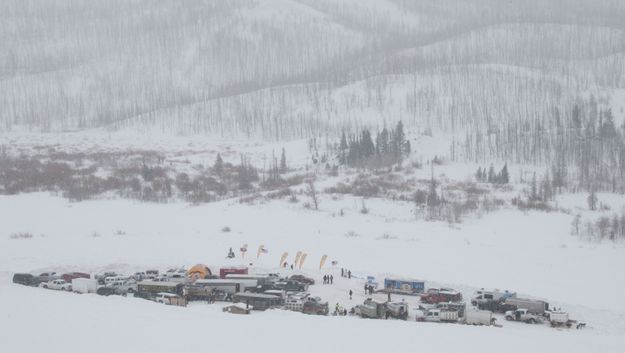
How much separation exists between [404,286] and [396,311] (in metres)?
3.96

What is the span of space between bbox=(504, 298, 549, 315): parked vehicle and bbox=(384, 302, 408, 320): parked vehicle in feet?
12.1

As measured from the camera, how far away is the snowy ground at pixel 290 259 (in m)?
13.0

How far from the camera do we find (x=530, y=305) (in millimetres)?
17609

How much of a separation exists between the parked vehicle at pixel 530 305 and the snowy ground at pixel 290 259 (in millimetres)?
1039

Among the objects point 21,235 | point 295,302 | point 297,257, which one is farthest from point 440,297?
point 21,235

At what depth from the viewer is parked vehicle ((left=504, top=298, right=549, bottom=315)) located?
17.5 metres

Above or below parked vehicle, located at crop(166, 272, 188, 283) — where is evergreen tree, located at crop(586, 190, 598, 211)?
above

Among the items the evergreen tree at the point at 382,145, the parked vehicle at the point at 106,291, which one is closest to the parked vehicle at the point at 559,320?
the parked vehicle at the point at 106,291

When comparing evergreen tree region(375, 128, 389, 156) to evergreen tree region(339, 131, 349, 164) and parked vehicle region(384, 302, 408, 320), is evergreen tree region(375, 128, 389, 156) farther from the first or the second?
parked vehicle region(384, 302, 408, 320)

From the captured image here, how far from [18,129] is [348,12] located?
379 ft

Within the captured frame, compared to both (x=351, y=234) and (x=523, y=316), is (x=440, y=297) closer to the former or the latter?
(x=523, y=316)

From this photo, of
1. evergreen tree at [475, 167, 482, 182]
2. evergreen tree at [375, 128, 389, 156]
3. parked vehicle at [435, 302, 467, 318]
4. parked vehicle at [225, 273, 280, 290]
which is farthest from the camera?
evergreen tree at [375, 128, 389, 156]

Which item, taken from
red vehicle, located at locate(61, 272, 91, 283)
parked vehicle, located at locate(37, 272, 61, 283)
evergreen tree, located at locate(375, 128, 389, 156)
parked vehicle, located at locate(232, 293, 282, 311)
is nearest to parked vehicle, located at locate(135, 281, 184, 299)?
parked vehicle, located at locate(232, 293, 282, 311)

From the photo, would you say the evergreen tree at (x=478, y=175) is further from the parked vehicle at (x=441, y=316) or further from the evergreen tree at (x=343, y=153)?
the parked vehicle at (x=441, y=316)
